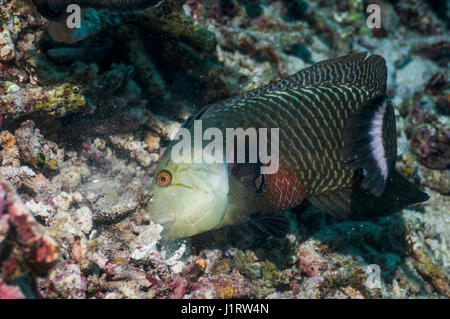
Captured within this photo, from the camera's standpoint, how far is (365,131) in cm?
283

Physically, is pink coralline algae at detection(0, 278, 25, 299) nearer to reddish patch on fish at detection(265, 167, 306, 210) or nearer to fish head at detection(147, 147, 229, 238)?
fish head at detection(147, 147, 229, 238)

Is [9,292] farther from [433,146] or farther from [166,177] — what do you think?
[433,146]

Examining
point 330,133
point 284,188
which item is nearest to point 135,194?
point 284,188

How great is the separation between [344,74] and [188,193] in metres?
2.09

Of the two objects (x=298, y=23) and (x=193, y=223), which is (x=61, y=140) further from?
(x=298, y=23)

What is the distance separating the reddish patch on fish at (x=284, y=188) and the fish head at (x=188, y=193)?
443 mm

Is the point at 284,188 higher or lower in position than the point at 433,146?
lower

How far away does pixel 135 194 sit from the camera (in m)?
3.55

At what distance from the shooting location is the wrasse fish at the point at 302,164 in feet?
8.77

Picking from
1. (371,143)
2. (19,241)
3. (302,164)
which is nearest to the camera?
(19,241)

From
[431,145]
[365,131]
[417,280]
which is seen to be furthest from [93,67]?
[431,145]

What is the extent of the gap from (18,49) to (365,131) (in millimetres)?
3826

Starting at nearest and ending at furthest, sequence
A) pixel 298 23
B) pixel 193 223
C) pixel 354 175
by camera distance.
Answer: pixel 193 223 → pixel 354 175 → pixel 298 23

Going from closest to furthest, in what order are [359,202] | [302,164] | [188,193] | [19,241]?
1. [19,241]
2. [188,193]
3. [302,164]
4. [359,202]
